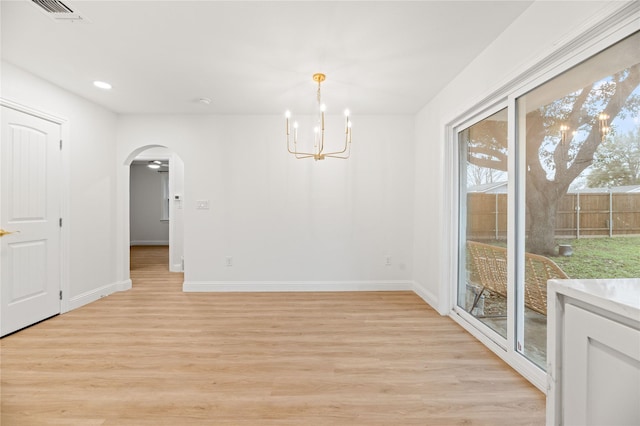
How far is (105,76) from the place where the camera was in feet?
9.59

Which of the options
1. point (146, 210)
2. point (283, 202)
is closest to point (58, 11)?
point (283, 202)

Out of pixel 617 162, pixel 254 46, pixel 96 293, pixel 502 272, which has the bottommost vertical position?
pixel 96 293

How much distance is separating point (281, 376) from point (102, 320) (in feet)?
7.50

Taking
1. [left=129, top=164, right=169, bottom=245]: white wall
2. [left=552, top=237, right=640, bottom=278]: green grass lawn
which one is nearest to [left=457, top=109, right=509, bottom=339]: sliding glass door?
[left=552, top=237, right=640, bottom=278]: green grass lawn

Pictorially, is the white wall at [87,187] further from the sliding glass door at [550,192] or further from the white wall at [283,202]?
the sliding glass door at [550,192]

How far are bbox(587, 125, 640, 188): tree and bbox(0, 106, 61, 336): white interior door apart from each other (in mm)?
4401

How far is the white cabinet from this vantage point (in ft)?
2.40

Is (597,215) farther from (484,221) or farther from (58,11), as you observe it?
(58,11)

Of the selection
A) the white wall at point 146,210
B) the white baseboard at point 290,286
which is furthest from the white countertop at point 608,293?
the white wall at point 146,210

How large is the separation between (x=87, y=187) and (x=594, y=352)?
15.4 ft

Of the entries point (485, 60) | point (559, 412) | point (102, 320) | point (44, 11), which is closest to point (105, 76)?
point (44, 11)

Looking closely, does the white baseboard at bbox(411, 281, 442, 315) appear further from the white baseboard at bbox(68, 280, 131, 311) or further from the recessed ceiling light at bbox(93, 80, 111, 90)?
the recessed ceiling light at bbox(93, 80, 111, 90)

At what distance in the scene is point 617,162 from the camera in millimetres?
1506

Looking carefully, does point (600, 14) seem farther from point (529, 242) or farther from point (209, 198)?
point (209, 198)
